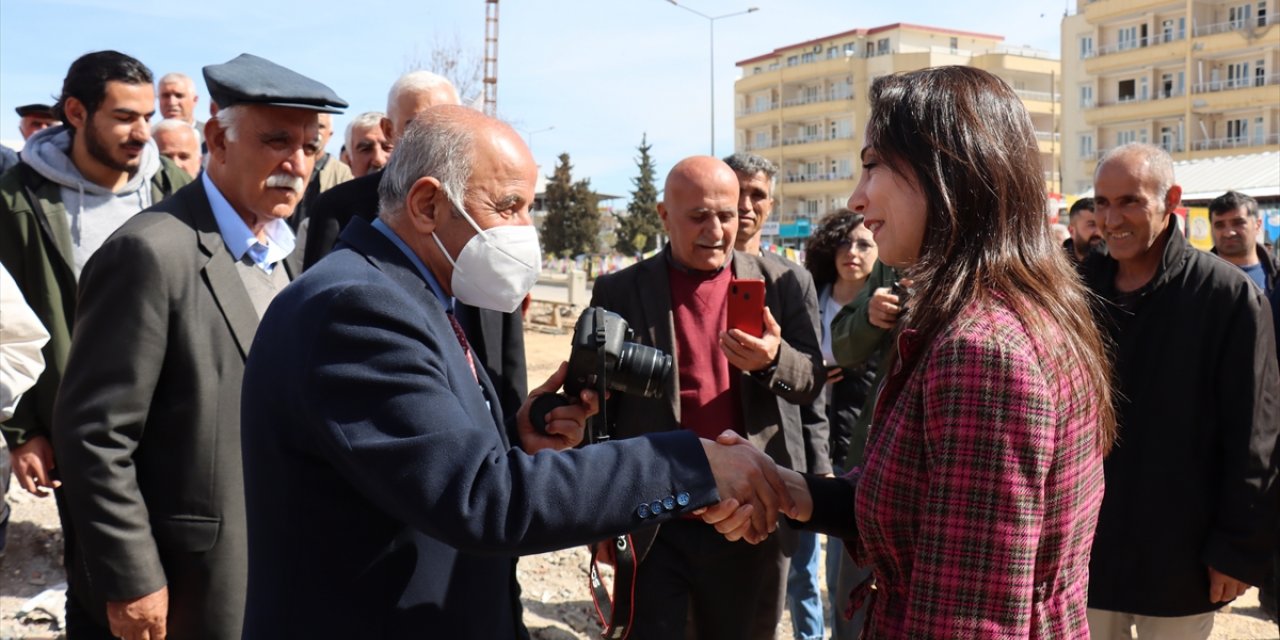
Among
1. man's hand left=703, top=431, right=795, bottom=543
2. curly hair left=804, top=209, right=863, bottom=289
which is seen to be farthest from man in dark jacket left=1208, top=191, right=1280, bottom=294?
man's hand left=703, top=431, right=795, bottom=543

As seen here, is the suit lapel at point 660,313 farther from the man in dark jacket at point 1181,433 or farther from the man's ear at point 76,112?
the man's ear at point 76,112

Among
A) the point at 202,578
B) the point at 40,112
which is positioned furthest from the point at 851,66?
the point at 202,578

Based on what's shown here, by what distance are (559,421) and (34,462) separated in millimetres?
2405

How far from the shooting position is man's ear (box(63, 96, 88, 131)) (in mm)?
4398

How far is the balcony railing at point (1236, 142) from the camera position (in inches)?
1908

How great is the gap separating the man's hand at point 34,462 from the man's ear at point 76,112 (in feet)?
4.73

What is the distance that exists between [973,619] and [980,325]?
0.53 metres

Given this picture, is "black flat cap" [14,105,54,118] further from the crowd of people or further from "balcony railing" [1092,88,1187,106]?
"balcony railing" [1092,88,1187,106]

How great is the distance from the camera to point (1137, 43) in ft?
178

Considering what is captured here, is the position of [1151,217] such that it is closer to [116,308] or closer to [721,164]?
[721,164]

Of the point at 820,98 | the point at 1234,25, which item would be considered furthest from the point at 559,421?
the point at 820,98

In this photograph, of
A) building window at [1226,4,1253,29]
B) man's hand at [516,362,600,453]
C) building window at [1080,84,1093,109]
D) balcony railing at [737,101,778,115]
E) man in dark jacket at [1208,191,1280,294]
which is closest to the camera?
man's hand at [516,362,600,453]

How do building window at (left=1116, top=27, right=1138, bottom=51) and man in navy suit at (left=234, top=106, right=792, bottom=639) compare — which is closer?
man in navy suit at (left=234, top=106, right=792, bottom=639)

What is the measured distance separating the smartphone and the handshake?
1.31m
